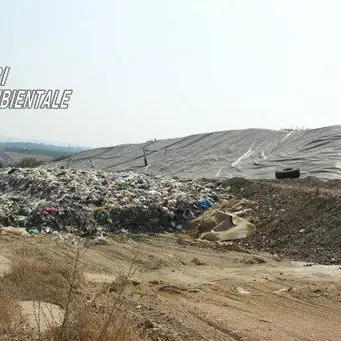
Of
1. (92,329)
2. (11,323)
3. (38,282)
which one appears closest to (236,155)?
(38,282)

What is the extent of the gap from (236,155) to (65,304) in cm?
1634

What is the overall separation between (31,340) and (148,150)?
22.3 metres

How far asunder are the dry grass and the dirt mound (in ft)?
17.1

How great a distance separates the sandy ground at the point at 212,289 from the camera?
15.8 ft

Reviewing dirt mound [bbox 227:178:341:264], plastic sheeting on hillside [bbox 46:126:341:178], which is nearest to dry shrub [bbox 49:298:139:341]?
dirt mound [bbox 227:178:341:264]

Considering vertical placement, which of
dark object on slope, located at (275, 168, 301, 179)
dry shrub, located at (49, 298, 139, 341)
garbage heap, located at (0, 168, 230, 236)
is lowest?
garbage heap, located at (0, 168, 230, 236)

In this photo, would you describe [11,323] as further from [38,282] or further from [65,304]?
[38,282]

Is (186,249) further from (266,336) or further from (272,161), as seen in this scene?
(272,161)

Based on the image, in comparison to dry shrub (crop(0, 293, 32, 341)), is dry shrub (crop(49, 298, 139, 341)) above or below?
above

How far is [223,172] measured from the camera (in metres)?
18.5

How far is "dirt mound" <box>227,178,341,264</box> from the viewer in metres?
10.0

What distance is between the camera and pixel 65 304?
4.68 metres

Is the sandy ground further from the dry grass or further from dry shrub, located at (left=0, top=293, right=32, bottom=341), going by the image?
dry shrub, located at (left=0, top=293, right=32, bottom=341)

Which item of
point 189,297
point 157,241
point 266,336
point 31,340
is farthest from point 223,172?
point 31,340
